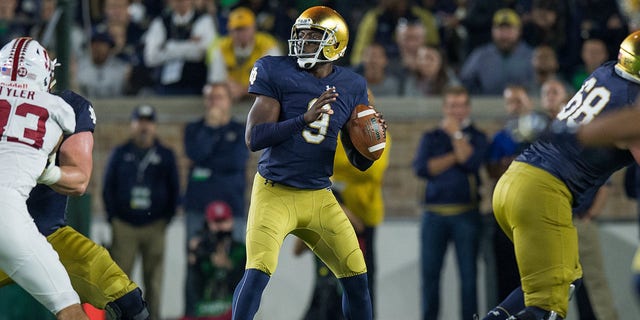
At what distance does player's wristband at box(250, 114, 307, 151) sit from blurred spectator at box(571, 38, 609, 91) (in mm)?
4865

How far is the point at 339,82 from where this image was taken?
22.1ft

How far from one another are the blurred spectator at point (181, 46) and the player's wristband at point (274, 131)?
4.59 m

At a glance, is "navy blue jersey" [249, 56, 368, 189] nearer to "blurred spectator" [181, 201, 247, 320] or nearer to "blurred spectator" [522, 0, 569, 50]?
"blurred spectator" [181, 201, 247, 320]

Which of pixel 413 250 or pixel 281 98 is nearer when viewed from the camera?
pixel 281 98

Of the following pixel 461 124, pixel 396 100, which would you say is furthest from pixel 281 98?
pixel 396 100

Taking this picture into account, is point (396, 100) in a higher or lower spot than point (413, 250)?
higher

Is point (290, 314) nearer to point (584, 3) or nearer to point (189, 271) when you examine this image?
point (189, 271)

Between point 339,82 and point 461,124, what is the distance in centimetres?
304

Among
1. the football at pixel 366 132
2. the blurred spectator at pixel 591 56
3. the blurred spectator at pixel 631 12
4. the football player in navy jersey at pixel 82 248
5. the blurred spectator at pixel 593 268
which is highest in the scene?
the blurred spectator at pixel 631 12

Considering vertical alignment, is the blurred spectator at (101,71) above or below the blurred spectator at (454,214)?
A: above

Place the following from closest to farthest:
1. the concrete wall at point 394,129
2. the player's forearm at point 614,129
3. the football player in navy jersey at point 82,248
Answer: the player's forearm at point 614,129 < the football player in navy jersey at point 82,248 < the concrete wall at point 394,129

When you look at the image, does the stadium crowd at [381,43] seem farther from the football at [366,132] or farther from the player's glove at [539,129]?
the player's glove at [539,129]

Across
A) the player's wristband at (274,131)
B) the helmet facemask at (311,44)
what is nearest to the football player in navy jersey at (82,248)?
the player's wristband at (274,131)

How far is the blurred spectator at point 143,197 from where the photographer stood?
32.7 ft
